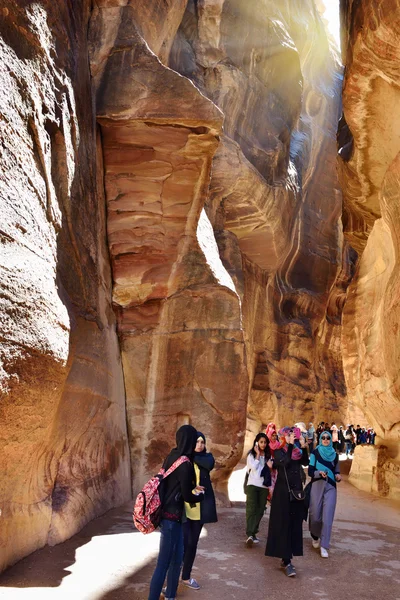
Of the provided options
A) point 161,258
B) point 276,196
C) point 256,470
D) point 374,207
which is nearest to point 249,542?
point 256,470

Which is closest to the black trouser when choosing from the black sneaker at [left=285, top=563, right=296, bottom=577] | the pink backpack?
the pink backpack

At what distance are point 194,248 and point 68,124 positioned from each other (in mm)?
3688

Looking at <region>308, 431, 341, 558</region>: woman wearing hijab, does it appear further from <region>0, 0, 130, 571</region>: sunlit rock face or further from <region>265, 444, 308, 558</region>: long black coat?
<region>0, 0, 130, 571</region>: sunlit rock face

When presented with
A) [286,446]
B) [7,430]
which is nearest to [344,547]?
[286,446]

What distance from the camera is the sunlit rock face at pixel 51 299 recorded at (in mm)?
4973

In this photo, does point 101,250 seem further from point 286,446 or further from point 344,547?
point 344,547

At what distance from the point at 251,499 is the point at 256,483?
0.20 metres

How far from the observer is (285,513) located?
5.67m

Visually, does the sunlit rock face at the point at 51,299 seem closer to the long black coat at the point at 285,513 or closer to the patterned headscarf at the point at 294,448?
the long black coat at the point at 285,513

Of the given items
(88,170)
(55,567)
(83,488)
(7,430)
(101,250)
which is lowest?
(55,567)

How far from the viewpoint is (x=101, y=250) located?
29.2 ft

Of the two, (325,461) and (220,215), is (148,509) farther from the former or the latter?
(220,215)

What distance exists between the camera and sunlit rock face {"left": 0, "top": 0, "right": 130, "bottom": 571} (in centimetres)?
497

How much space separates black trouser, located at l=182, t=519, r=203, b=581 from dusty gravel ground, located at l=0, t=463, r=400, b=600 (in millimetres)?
145
